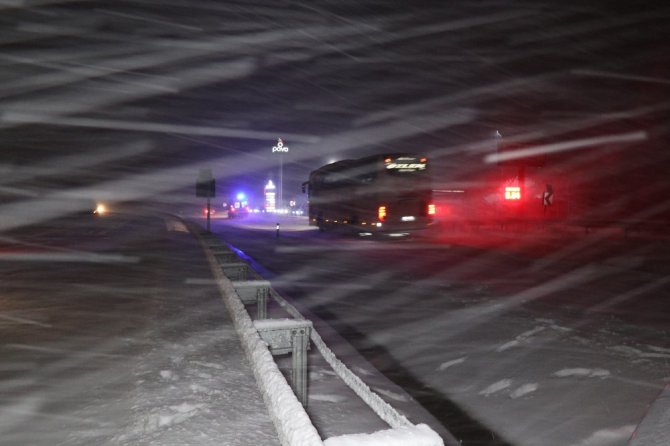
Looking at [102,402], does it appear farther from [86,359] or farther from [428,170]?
[428,170]

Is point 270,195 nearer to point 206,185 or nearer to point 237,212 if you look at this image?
point 237,212

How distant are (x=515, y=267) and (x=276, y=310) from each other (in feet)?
32.2

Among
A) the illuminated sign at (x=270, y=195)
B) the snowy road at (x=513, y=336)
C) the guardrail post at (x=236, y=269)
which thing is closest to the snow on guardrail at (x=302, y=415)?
the snowy road at (x=513, y=336)

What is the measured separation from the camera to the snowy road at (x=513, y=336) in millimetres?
5105

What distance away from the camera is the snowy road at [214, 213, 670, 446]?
5105mm

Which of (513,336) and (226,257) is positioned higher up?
(226,257)

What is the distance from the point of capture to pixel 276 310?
8492 millimetres

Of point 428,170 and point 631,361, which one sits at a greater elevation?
point 428,170

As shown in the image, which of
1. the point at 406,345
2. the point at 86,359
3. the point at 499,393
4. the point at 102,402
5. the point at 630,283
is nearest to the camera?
the point at 102,402

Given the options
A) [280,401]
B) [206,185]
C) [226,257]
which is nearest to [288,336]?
[280,401]

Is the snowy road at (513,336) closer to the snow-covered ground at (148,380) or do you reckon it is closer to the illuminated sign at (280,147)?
the snow-covered ground at (148,380)

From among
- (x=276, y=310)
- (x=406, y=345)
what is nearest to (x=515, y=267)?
(x=406, y=345)

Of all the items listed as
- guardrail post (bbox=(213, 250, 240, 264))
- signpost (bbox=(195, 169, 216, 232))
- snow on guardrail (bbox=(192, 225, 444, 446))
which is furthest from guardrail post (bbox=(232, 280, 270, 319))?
signpost (bbox=(195, 169, 216, 232))

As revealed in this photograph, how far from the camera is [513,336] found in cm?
761
